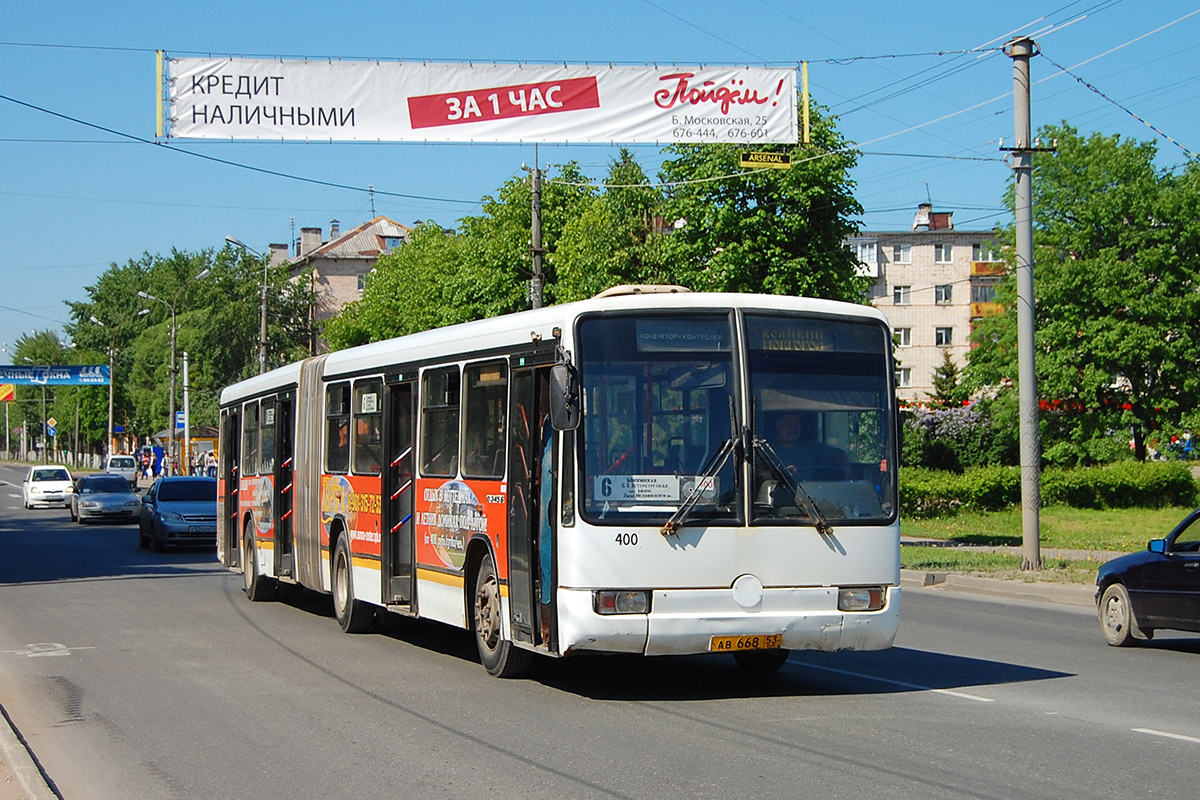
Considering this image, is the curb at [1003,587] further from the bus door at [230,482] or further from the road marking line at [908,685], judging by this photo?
the bus door at [230,482]

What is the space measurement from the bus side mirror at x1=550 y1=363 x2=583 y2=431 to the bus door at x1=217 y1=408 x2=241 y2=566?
1215 centimetres

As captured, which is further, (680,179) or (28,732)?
(680,179)

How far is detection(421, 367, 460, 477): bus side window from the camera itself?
41.8 feet

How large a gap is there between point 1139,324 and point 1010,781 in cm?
4481

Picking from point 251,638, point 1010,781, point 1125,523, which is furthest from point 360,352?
point 1125,523

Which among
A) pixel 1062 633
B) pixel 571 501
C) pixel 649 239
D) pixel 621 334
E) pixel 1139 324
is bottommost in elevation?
pixel 1062 633

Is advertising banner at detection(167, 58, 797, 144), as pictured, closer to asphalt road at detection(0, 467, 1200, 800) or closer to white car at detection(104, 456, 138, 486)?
asphalt road at detection(0, 467, 1200, 800)

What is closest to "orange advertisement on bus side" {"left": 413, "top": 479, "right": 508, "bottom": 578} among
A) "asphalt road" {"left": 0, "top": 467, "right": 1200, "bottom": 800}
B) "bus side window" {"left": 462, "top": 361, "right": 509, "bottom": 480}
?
"bus side window" {"left": 462, "top": 361, "right": 509, "bottom": 480}

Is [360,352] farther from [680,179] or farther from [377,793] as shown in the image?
[680,179]

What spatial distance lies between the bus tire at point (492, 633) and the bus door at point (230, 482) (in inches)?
389

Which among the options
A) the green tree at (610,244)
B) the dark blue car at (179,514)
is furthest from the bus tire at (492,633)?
the green tree at (610,244)

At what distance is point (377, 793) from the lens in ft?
24.5

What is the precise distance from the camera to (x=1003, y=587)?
2150cm

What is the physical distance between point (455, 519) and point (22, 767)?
199 inches
